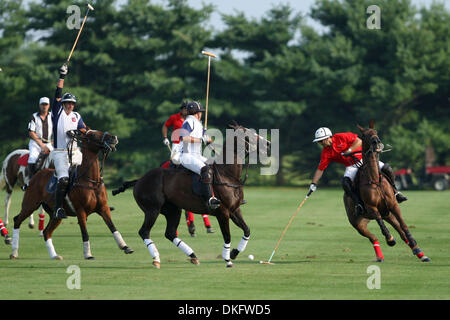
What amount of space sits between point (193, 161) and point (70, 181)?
7.53 ft

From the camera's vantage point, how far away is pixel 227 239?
44.2 ft

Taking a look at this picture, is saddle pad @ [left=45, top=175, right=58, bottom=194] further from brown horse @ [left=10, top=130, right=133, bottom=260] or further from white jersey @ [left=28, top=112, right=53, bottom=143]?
white jersey @ [left=28, top=112, right=53, bottom=143]

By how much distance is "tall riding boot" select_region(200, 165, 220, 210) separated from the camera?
43.8 feet

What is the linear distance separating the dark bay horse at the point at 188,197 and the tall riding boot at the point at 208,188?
5.8 inches

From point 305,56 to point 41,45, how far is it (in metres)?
16.3

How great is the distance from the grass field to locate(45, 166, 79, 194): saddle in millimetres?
1222

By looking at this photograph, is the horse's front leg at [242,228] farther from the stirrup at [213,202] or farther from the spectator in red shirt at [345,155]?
the spectator in red shirt at [345,155]

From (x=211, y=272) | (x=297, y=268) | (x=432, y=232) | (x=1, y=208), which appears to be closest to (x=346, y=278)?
(x=297, y=268)

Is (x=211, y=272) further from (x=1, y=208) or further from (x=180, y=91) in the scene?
(x=180, y=91)

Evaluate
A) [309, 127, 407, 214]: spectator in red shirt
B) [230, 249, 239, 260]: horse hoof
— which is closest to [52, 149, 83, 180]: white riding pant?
[230, 249, 239, 260]: horse hoof

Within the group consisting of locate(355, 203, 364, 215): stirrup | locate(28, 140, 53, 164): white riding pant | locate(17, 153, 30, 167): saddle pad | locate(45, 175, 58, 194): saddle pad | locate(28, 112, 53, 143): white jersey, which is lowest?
locate(355, 203, 364, 215): stirrup

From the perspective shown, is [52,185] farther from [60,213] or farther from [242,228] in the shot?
[242,228]

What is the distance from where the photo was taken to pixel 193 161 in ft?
45.1

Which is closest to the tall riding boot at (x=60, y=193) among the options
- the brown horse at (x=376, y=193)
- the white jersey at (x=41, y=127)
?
the white jersey at (x=41, y=127)
